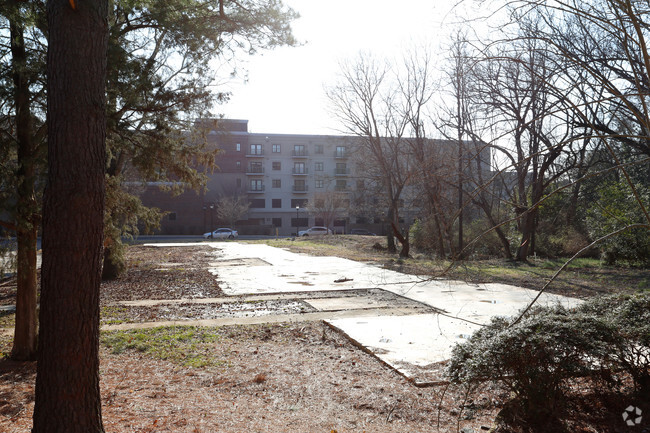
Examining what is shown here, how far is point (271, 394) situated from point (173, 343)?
8.38ft

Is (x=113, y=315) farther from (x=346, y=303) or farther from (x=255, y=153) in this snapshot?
(x=255, y=153)

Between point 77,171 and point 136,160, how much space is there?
623cm

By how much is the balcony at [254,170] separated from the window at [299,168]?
4.47 metres

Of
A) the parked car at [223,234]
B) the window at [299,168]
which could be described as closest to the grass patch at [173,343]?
the parked car at [223,234]

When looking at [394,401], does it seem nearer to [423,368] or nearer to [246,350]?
[423,368]

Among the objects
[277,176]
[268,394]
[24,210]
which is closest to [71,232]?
[268,394]

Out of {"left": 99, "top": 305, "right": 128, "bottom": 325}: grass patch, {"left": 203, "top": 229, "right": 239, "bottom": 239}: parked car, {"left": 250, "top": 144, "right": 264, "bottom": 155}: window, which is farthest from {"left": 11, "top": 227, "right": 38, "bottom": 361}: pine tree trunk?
{"left": 250, "top": 144, "right": 264, "bottom": 155}: window

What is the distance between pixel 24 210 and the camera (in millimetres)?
5617

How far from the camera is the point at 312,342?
665cm

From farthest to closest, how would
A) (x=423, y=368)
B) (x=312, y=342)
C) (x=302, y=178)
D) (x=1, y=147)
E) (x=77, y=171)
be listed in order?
(x=302, y=178) → (x=312, y=342) → (x=1, y=147) → (x=423, y=368) → (x=77, y=171)

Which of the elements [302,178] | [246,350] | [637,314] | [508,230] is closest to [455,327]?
[246,350]

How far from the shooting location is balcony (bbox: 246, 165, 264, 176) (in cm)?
6388

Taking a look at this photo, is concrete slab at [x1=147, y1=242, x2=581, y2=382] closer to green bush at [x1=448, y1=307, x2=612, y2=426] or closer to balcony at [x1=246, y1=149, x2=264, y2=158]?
green bush at [x1=448, y1=307, x2=612, y2=426]

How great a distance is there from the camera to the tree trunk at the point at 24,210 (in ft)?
18.7
